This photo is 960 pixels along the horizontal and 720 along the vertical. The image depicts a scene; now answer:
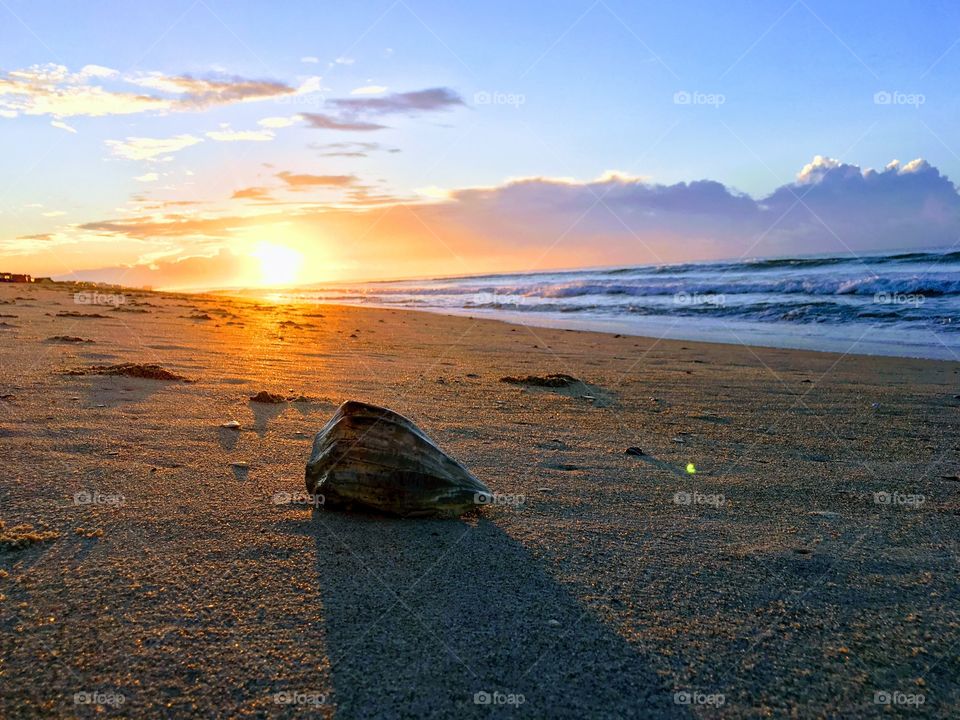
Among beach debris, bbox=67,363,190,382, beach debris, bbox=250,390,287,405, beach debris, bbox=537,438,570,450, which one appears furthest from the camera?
beach debris, bbox=67,363,190,382

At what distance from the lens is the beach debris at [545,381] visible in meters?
5.52

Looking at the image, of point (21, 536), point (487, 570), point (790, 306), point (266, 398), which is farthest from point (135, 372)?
point (790, 306)

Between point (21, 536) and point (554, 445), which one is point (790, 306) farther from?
point (21, 536)

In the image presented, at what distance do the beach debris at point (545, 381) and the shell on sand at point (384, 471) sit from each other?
3154 mm

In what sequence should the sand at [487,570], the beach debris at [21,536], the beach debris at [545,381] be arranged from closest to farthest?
the sand at [487,570] < the beach debris at [21,536] < the beach debris at [545,381]

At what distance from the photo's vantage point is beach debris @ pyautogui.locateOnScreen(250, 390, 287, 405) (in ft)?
14.0

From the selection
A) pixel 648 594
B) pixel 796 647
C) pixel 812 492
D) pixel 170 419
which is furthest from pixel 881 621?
pixel 170 419

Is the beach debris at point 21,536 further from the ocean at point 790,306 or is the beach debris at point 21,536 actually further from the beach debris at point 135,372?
the ocean at point 790,306

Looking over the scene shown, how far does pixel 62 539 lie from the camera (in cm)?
204

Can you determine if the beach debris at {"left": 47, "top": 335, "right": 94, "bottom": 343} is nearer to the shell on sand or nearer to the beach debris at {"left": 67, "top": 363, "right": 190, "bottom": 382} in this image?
the beach debris at {"left": 67, "top": 363, "right": 190, "bottom": 382}

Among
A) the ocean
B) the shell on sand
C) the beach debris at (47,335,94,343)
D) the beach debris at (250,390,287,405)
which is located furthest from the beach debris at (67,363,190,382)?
the ocean

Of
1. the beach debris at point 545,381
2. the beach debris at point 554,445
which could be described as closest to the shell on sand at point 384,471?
the beach debris at point 554,445

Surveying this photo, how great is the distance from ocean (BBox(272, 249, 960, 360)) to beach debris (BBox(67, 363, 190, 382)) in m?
8.92

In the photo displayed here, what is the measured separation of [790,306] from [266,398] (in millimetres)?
15598
